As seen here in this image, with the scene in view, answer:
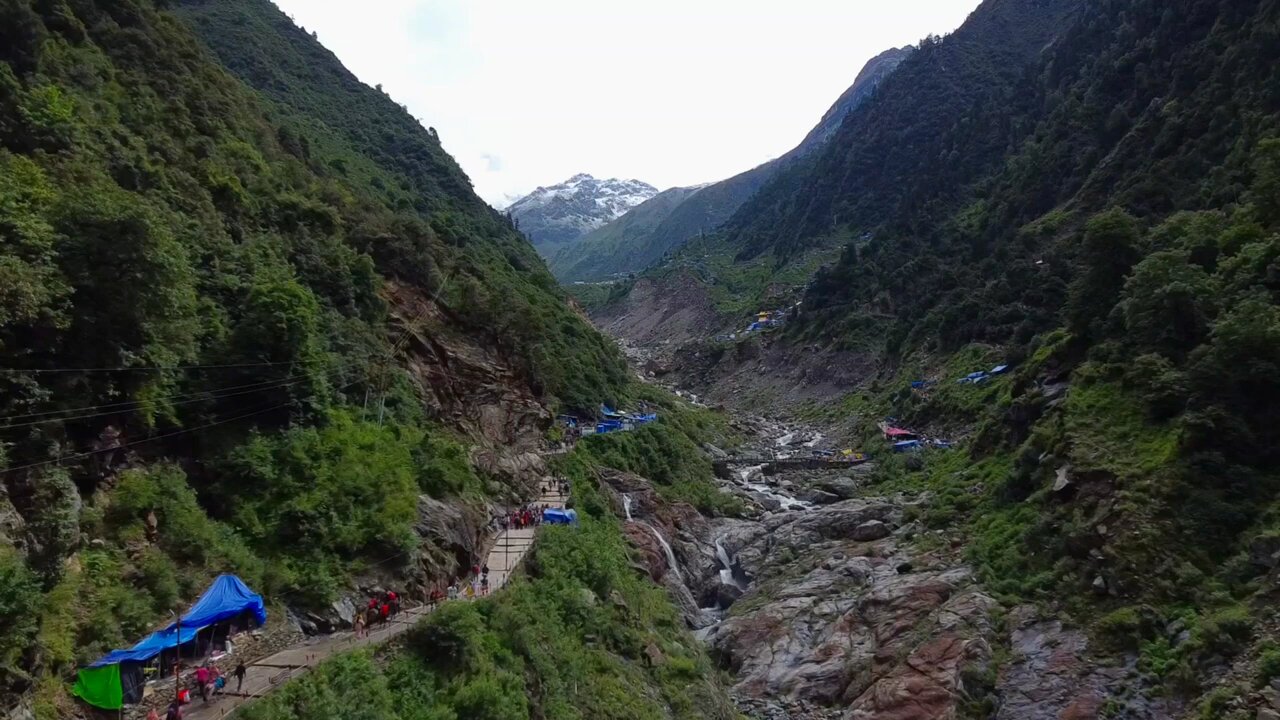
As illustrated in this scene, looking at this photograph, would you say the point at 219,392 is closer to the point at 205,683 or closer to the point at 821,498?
the point at 205,683

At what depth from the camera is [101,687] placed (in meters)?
12.4

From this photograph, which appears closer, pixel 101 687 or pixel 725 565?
pixel 101 687

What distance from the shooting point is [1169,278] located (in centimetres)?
2908

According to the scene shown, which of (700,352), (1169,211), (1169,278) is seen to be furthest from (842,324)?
(1169,278)

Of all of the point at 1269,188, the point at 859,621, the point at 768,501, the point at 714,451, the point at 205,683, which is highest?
the point at 205,683

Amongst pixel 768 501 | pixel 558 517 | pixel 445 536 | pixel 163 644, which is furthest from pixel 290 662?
pixel 768 501

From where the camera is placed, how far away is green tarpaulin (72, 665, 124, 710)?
1222 cm

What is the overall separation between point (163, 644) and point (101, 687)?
4.43 ft

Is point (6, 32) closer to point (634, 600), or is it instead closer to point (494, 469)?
point (494, 469)

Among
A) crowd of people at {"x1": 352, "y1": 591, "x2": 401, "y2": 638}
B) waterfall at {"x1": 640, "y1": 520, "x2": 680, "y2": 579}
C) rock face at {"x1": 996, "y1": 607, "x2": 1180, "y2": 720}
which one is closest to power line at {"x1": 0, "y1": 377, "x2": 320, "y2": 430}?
crowd of people at {"x1": 352, "y1": 591, "x2": 401, "y2": 638}

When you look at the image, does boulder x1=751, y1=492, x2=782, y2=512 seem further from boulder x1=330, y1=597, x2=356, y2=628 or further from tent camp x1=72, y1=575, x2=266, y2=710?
tent camp x1=72, y1=575, x2=266, y2=710

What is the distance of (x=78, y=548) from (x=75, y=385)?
359 cm

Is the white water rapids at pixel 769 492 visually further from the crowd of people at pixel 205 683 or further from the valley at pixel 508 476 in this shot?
the crowd of people at pixel 205 683

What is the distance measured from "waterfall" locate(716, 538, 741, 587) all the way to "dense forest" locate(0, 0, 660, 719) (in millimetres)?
13157
